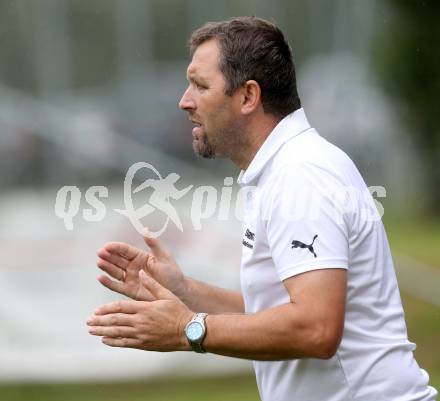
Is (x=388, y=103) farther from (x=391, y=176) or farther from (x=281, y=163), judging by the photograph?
(x=281, y=163)

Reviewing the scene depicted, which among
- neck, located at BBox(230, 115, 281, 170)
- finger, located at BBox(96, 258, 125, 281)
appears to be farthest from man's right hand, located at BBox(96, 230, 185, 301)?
neck, located at BBox(230, 115, 281, 170)

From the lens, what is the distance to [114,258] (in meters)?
4.64

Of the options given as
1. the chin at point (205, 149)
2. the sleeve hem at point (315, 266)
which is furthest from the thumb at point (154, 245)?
the sleeve hem at point (315, 266)

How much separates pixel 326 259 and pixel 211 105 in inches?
38.2

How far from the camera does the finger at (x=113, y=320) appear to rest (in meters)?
3.89

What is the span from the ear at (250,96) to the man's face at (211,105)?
4 centimetres

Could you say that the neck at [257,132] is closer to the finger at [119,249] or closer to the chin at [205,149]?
the chin at [205,149]

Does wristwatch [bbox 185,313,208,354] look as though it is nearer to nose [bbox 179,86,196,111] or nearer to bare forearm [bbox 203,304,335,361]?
bare forearm [bbox 203,304,335,361]

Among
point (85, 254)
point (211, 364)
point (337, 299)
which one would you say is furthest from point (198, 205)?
point (337, 299)

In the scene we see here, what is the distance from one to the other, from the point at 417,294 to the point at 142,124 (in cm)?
955

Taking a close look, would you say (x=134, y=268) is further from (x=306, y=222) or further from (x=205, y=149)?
(x=306, y=222)

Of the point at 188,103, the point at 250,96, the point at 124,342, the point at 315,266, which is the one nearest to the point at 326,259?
the point at 315,266

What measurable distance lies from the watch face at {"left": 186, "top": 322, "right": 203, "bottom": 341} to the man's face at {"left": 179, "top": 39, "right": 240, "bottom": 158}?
875 millimetres

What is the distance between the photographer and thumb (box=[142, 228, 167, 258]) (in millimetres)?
4703
